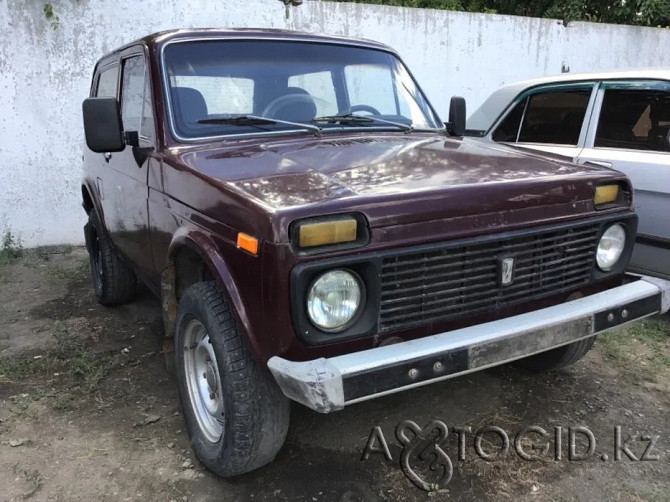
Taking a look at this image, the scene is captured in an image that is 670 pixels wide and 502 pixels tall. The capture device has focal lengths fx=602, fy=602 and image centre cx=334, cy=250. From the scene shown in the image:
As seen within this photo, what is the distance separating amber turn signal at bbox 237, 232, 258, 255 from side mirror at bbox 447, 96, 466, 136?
201 cm

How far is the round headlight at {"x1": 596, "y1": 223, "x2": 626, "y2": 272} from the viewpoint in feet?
9.27

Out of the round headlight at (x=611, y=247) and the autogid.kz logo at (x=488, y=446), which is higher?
the round headlight at (x=611, y=247)

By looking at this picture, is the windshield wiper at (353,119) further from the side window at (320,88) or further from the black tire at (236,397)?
the black tire at (236,397)

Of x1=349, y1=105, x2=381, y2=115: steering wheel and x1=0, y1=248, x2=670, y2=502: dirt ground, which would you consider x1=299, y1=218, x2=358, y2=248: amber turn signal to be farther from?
x1=349, y1=105, x2=381, y2=115: steering wheel

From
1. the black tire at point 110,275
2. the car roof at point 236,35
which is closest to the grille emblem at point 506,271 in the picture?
the car roof at point 236,35

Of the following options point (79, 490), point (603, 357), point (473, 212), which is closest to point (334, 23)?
point (603, 357)

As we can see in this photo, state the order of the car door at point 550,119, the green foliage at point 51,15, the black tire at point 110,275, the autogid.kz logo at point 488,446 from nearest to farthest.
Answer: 1. the autogid.kz logo at point 488,446
2. the black tire at point 110,275
3. the car door at point 550,119
4. the green foliage at point 51,15

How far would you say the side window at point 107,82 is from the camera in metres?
4.14

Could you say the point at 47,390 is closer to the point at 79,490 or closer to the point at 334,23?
the point at 79,490

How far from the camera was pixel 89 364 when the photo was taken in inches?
147

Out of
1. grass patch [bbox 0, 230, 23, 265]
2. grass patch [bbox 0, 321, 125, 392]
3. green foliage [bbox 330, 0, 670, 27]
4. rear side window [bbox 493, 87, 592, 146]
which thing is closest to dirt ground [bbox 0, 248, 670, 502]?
grass patch [bbox 0, 321, 125, 392]

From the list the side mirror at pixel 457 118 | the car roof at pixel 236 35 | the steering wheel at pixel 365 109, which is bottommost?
the side mirror at pixel 457 118

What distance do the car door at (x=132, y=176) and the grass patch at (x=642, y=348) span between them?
2.92 m

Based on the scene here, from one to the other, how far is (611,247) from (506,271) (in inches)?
29.5
